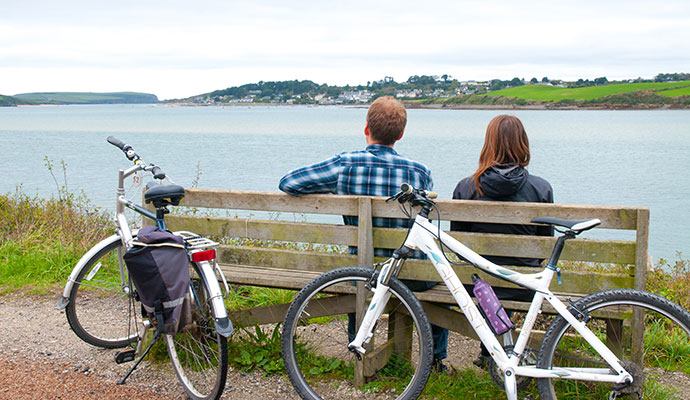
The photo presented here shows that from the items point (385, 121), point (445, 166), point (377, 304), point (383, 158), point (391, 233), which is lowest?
point (445, 166)

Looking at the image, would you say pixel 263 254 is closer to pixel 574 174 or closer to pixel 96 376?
pixel 96 376

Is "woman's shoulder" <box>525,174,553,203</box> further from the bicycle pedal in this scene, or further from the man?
the bicycle pedal

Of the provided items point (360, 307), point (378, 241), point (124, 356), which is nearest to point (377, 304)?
point (360, 307)

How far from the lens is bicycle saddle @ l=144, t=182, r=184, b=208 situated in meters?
4.06

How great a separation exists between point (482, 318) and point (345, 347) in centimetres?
112

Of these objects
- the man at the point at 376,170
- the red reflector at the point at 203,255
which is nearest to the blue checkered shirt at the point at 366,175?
the man at the point at 376,170

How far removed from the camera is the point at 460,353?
17.6 ft

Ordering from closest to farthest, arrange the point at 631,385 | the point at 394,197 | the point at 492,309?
the point at 631,385 < the point at 492,309 < the point at 394,197

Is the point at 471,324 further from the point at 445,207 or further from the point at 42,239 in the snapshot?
the point at 42,239

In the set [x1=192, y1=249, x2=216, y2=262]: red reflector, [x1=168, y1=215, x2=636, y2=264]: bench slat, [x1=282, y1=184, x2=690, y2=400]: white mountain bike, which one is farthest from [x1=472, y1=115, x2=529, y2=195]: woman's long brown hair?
[x1=192, y1=249, x2=216, y2=262]: red reflector

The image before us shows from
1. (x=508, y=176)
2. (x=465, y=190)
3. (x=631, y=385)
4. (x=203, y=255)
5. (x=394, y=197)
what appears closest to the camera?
(x=631, y=385)

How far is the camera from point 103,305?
241 inches

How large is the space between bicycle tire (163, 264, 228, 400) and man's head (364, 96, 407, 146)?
1.41 metres

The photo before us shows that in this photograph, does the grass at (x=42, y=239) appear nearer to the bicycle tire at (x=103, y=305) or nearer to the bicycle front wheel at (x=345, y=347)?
the bicycle tire at (x=103, y=305)
